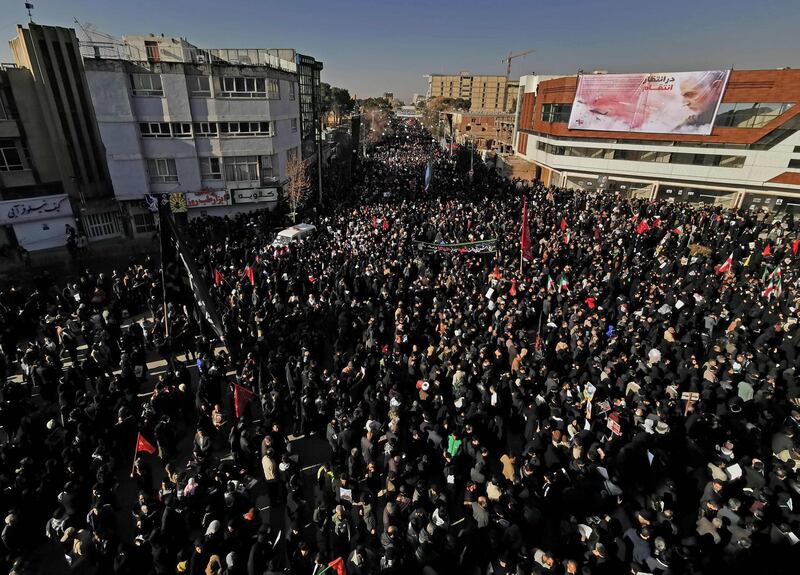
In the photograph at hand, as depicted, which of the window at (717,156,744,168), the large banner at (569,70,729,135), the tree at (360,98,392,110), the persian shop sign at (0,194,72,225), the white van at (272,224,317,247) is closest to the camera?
the white van at (272,224,317,247)

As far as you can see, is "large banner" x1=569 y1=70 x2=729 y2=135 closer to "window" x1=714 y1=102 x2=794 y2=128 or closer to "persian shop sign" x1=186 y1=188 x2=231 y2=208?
"window" x1=714 y1=102 x2=794 y2=128

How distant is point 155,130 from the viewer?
70.8 ft

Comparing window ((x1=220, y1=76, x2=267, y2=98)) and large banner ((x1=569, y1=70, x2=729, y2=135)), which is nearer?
window ((x1=220, y1=76, x2=267, y2=98))

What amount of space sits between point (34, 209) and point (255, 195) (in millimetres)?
9933

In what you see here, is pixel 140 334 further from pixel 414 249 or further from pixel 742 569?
pixel 742 569

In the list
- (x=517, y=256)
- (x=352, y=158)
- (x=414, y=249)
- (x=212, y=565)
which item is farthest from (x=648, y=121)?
(x=212, y=565)

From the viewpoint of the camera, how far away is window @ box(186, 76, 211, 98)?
21.2 m

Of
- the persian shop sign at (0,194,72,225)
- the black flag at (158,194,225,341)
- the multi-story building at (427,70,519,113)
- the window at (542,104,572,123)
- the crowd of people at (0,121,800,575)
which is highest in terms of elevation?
the multi-story building at (427,70,519,113)

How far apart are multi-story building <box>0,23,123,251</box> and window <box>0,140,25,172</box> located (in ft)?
0.12

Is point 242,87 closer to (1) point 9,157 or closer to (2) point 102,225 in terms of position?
(2) point 102,225

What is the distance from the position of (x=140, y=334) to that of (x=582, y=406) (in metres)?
10.1

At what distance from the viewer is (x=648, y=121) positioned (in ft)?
96.7

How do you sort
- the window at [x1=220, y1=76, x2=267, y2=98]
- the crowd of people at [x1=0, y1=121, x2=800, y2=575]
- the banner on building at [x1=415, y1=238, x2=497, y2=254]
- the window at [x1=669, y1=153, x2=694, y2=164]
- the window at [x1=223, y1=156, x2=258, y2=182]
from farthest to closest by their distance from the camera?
the window at [x1=669, y1=153, x2=694, y2=164] → the window at [x1=223, y1=156, x2=258, y2=182] → the window at [x1=220, y1=76, x2=267, y2=98] → the banner on building at [x1=415, y1=238, x2=497, y2=254] → the crowd of people at [x1=0, y1=121, x2=800, y2=575]

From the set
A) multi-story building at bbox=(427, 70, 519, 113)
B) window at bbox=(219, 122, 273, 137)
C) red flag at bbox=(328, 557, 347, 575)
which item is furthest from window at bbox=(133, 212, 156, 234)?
multi-story building at bbox=(427, 70, 519, 113)
